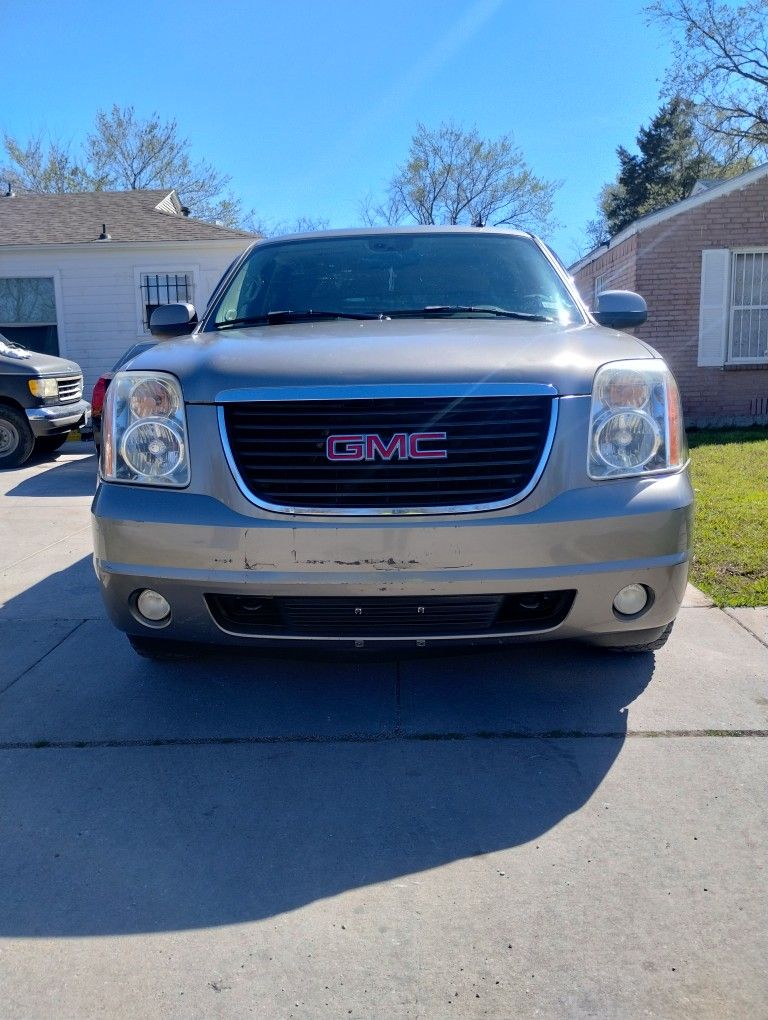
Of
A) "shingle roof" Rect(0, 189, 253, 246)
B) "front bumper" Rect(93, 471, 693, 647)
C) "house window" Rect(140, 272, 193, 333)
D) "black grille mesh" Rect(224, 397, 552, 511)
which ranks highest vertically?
"shingle roof" Rect(0, 189, 253, 246)

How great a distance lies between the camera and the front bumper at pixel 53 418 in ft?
35.5

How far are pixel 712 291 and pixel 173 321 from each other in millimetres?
10365

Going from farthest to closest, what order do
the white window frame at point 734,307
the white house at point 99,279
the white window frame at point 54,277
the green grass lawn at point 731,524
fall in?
the white window frame at point 54,277 → the white house at point 99,279 → the white window frame at point 734,307 → the green grass lawn at point 731,524

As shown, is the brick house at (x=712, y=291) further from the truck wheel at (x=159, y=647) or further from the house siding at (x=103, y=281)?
the truck wheel at (x=159, y=647)

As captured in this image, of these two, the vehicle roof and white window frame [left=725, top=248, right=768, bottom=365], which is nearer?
the vehicle roof

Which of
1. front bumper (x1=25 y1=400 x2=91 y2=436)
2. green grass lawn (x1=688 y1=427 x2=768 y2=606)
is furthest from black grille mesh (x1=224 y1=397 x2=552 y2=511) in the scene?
front bumper (x1=25 y1=400 x2=91 y2=436)

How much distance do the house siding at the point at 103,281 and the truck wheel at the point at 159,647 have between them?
12851 millimetres

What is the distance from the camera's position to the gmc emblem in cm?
271

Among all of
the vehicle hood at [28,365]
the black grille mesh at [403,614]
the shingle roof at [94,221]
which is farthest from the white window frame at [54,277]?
the black grille mesh at [403,614]

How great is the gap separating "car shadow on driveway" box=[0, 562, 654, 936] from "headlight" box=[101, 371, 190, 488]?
2.41 ft

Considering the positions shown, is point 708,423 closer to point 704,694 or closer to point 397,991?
point 704,694

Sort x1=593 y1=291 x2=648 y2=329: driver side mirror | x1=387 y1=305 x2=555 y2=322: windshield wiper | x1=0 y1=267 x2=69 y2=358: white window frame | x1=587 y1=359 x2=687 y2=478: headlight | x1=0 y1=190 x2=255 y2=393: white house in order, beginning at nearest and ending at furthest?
x1=587 y1=359 x2=687 y2=478: headlight
x1=387 y1=305 x2=555 y2=322: windshield wiper
x1=593 y1=291 x2=648 y2=329: driver side mirror
x1=0 y1=190 x2=255 y2=393: white house
x1=0 y1=267 x2=69 y2=358: white window frame

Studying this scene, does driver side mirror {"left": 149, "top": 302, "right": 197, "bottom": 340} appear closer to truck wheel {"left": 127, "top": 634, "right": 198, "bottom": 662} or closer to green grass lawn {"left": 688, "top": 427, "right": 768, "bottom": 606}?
truck wheel {"left": 127, "top": 634, "right": 198, "bottom": 662}

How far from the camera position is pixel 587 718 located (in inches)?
124
